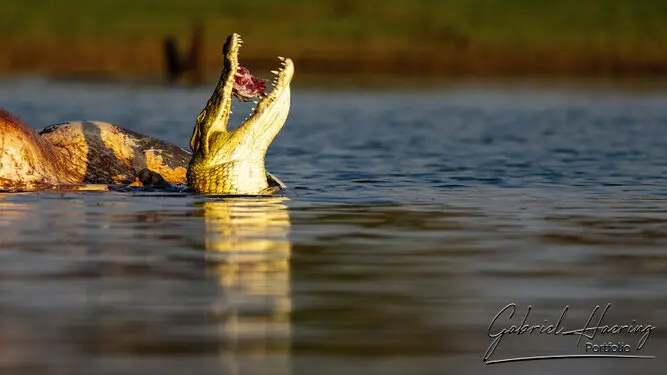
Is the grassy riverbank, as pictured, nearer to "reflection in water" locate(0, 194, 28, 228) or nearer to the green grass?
the green grass

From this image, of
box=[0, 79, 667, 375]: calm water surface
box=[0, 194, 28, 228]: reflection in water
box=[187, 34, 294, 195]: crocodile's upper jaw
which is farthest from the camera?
box=[187, 34, 294, 195]: crocodile's upper jaw

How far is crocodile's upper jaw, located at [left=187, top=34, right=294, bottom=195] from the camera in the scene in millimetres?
16406

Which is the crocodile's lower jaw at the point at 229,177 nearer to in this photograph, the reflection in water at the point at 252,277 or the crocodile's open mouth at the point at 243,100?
the crocodile's open mouth at the point at 243,100

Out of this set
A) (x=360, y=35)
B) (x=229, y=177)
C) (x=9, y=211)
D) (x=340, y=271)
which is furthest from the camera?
(x=360, y=35)

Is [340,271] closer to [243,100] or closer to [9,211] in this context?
[9,211]

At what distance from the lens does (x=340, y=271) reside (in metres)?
11.2

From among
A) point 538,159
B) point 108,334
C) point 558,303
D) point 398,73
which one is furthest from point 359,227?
point 398,73

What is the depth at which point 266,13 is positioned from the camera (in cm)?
9781

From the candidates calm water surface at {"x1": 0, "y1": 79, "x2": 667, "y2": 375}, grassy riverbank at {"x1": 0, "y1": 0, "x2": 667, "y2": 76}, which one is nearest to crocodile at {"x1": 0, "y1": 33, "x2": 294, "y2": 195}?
calm water surface at {"x1": 0, "y1": 79, "x2": 667, "y2": 375}

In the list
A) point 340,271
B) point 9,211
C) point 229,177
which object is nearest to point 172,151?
point 229,177

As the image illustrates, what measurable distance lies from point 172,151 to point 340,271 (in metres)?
8.26

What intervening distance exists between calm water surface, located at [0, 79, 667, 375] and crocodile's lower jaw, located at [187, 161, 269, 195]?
37cm

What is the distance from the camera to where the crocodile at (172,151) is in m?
16.5

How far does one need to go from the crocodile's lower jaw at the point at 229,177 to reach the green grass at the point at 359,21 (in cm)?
6788
